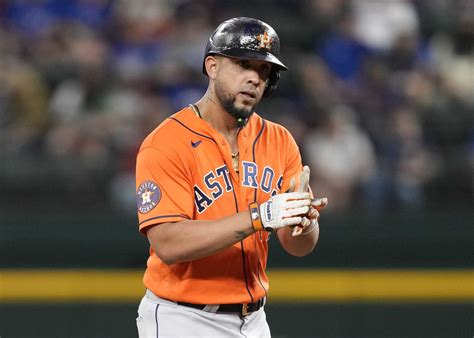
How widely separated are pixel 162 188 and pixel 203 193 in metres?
0.19

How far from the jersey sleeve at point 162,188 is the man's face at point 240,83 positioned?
0.32 meters

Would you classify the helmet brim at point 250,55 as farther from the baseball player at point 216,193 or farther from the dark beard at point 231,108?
the dark beard at point 231,108

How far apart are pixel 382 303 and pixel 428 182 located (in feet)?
3.62

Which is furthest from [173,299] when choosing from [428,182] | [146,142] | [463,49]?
[463,49]

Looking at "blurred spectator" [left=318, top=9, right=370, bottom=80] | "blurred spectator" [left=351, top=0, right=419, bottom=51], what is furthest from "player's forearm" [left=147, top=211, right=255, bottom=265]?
"blurred spectator" [left=351, top=0, right=419, bottom=51]

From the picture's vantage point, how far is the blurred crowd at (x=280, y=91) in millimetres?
7219

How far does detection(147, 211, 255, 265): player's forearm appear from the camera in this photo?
127 inches

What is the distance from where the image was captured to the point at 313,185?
7168mm

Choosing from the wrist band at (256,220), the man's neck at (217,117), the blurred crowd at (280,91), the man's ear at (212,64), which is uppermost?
the blurred crowd at (280,91)

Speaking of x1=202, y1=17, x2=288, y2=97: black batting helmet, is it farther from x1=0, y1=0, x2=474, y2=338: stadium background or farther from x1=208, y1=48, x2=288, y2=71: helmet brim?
x1=0, y1=0, x2=474, y2=338: stadium background

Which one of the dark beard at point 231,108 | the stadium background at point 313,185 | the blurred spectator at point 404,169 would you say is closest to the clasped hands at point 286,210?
the dark beard at point 231,108

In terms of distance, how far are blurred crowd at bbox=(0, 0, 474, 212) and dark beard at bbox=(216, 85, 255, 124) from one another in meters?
3.67

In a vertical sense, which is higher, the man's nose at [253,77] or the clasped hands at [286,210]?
the man's nose at [253,77]

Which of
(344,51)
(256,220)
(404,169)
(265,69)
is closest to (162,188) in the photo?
(256,220)
